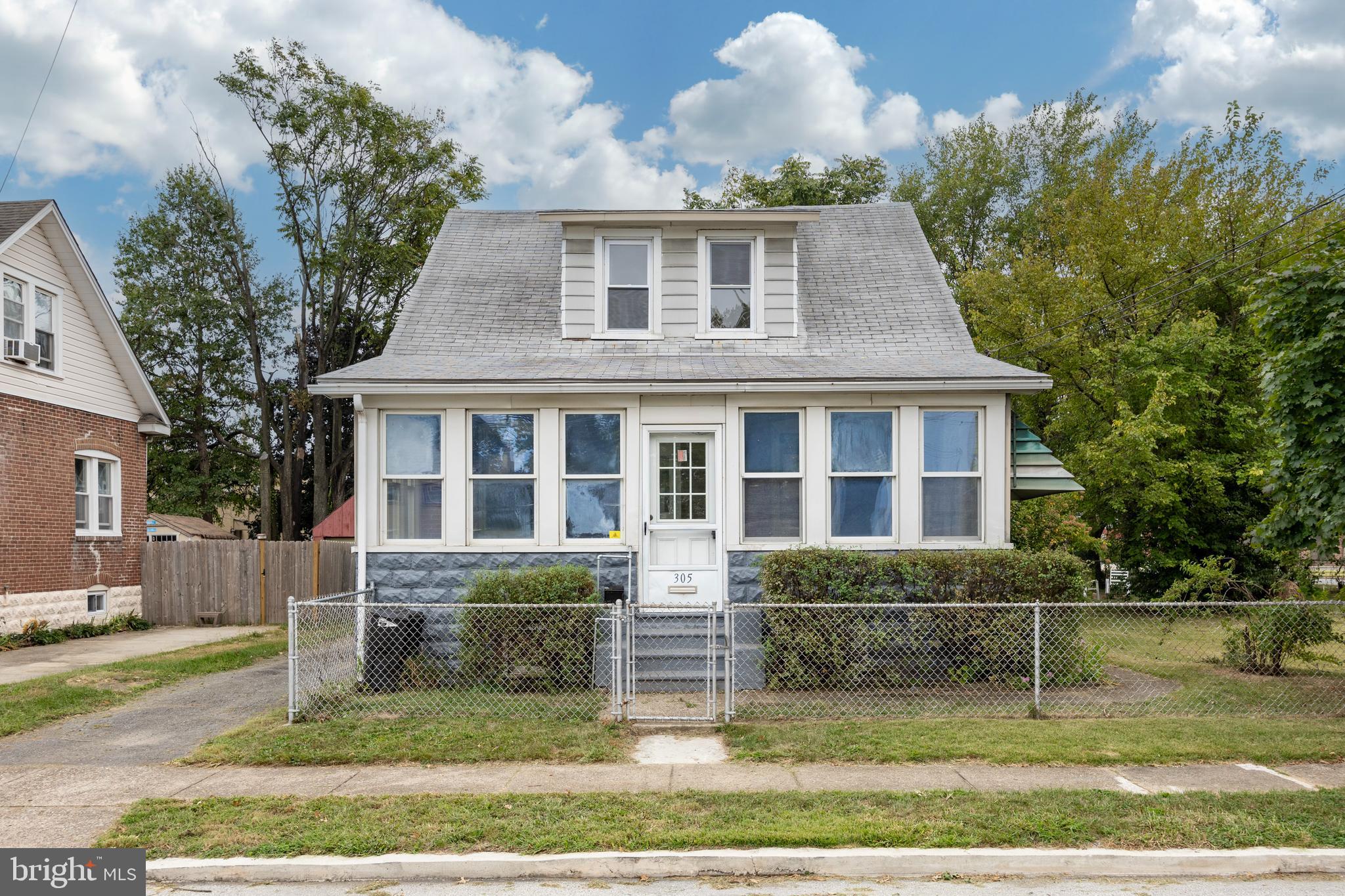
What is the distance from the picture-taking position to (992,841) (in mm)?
5344

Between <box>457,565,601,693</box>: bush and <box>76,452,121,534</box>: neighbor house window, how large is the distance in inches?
430

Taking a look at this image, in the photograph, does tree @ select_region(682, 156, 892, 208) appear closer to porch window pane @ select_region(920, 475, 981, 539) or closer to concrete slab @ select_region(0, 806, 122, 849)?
porch window pane @ select_region(920, 475, 981, 539)

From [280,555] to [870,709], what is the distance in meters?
14.2

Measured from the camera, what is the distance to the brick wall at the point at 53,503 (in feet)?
47.6

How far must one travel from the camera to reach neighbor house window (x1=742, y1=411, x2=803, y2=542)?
11164mm

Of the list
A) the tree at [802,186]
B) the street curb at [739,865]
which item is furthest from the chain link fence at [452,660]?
the tree at [802,186]

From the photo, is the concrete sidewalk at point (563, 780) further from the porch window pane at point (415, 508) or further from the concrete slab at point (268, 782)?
the porch window pane at point (415, 508)

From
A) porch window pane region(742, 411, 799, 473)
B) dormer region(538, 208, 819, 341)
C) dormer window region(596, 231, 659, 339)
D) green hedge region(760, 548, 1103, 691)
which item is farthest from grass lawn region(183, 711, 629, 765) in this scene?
dormer window region(596, 231, 659, 339)

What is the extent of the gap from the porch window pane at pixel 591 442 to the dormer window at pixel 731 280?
7.46 ft

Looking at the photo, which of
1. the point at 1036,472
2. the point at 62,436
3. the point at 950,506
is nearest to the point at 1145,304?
the point at 1036,472

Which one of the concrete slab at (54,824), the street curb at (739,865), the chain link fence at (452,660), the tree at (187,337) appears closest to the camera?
the street curb at (739,865)

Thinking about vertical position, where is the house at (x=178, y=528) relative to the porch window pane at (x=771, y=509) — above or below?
below

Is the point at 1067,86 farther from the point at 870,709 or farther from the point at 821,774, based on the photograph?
the point at 821,774

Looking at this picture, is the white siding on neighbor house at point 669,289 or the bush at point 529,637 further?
the white siding on neighbor house at point 669,289
